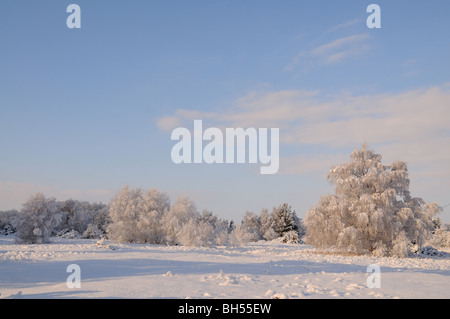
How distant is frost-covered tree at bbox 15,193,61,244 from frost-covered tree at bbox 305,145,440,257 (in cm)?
2375

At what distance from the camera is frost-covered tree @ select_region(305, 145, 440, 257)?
25.1m

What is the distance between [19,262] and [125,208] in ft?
69.7

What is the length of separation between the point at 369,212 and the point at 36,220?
95.0 feet

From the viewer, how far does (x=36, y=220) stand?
105 ft

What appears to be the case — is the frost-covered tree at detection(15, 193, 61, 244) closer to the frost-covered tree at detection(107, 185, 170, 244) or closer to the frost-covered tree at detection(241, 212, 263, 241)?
the frost-covered tree at detection(107, 185, 170, 244)

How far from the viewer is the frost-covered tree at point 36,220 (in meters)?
31.7

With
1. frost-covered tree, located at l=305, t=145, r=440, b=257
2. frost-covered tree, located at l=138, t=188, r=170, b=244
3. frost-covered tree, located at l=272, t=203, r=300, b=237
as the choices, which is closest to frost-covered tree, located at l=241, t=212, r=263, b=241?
frost-covered tree, located at l=272, t=203, r=300, b=237

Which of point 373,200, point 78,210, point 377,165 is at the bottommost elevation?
point 78,210

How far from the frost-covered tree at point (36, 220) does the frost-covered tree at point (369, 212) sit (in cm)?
2375

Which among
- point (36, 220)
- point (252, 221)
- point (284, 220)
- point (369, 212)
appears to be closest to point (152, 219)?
point (36, 220)

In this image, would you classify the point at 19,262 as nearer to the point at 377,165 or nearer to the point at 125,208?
the point at 125,208

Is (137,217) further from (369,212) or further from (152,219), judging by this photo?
(369,212)
